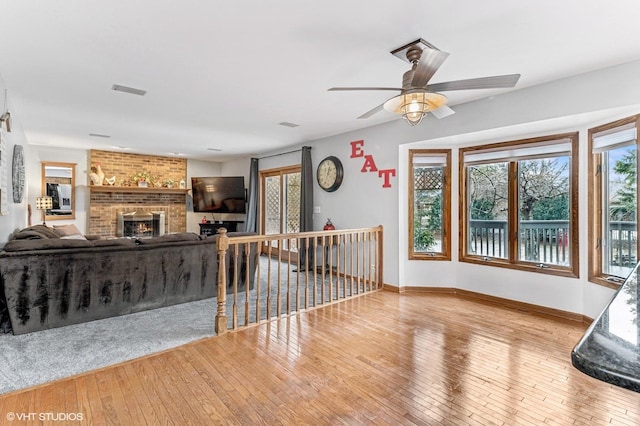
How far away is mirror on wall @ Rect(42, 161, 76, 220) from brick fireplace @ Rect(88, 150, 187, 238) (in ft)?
1.22

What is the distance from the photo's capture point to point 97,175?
716 cm

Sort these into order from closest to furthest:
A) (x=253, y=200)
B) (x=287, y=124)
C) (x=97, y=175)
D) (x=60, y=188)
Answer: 1. (x=287, y=124)
2. (x=60, y=188)
3. (x=97, y=175)
4. (x=253, y=200)

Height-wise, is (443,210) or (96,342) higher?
(443,210)

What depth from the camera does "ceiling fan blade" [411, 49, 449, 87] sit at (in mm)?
2027

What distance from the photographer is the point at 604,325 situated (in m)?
0.79

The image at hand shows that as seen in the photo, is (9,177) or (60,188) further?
(60,188)

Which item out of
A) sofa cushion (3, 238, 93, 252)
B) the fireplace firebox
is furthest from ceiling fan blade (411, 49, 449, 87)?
the fireplace firebox

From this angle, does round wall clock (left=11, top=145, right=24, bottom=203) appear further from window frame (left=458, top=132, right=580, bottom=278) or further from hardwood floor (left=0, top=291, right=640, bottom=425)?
window frame (left=458, top=132, right=580, bottom=278)

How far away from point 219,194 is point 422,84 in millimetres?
6560

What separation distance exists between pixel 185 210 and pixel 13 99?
4963 millimetres

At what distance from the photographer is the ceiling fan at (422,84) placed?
83.0 inches

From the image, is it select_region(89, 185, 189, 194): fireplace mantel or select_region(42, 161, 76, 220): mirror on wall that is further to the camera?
select_region(89, 185, 189, 194): fireplace mantel

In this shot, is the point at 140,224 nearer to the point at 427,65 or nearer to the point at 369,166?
the point at 369,166

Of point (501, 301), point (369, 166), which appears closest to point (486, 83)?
point (369, 166)
